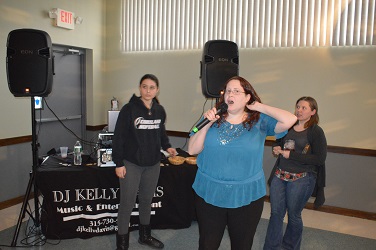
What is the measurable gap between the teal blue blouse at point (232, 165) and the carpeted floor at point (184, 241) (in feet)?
4.62

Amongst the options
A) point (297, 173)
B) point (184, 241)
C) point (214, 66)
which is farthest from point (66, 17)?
point (297, 173)

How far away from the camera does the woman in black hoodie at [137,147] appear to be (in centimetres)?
266

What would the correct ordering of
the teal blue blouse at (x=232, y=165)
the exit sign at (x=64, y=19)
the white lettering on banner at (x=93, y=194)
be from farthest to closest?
the exit sign at (x=64, y=19) → the white lettering on banner at (x=93, y=194) → the teal blue blouse at (x=232, y=165)

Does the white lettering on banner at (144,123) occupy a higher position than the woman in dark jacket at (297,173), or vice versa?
the white lettering on banner at (144,123)

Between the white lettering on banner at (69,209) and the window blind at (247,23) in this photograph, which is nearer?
the white lettering on banner at (69,209)

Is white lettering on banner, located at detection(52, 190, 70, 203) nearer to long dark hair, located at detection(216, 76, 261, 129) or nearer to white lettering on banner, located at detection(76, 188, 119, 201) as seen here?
white lettering on banner, located at detection(76, 188, 119, 201)

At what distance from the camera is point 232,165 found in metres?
1.73

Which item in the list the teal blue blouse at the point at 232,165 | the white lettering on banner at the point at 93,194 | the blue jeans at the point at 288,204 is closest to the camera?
the teal blue blouse at the point at 232,165

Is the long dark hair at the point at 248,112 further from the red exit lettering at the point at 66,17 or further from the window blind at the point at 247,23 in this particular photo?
the red exit lettering at the point at 66,17

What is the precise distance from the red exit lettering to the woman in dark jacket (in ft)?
10.4

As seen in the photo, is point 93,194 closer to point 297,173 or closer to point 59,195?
A: point 59,195

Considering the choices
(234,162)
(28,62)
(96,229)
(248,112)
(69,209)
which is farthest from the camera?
(96,229)

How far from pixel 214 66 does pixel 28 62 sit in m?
1.67

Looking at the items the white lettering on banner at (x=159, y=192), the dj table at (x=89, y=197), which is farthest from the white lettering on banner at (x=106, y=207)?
the white lettering on banner at (x=159, y=192)
